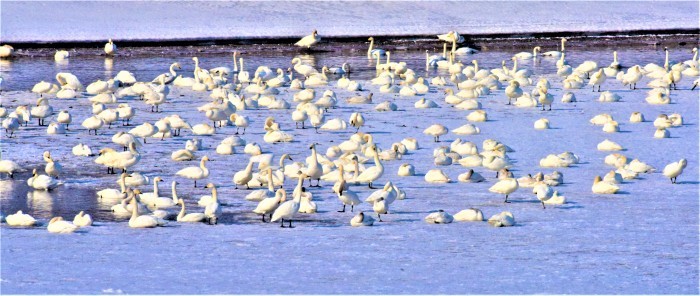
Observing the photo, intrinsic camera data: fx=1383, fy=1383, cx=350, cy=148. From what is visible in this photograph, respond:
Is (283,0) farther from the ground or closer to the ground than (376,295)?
farther from the ground

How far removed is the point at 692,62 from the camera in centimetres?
2142

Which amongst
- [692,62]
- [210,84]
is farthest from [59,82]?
[692,62]

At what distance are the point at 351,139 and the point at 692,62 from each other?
9.25 m

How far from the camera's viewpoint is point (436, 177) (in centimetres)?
1203

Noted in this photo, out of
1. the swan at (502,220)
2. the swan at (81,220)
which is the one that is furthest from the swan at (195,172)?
the swan at (502,220)

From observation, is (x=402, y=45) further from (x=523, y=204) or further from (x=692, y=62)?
(x=523, y=204)

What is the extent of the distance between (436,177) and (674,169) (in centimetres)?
206

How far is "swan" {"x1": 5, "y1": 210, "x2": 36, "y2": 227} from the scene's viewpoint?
10227mm

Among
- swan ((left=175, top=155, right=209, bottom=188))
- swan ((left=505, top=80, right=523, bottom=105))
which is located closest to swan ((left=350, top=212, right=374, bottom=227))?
swan ((left=175, top=155, right=209, bottom=188))

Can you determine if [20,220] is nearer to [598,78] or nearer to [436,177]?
[436,177]

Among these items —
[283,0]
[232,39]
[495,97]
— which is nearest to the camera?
[495,97]

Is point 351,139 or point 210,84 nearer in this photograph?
point 351,139

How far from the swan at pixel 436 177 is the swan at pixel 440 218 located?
1.68 m

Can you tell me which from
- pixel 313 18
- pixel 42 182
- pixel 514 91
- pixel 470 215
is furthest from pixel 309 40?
pixel 470 215
